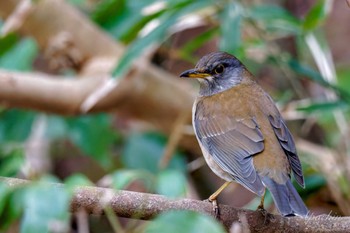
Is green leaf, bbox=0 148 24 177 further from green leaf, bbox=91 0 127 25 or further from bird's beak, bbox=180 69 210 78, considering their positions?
bird's beak, bbox=180 69 210 78

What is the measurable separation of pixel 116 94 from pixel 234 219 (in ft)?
6.65

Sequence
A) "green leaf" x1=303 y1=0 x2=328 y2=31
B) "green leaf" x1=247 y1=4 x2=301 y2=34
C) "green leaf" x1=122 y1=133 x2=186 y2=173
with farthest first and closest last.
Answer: "green leaf" x1=122 y1=133 x2=186 y2=173 → "green leaf" x1=247 y1=4 x2=301 y2=34 → "green leaf" x1=303 y1=0 x2=328 y2=31

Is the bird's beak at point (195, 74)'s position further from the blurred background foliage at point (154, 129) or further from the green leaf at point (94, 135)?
the green leaf at point (94, 135)

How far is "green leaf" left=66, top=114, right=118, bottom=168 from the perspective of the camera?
5488 mm

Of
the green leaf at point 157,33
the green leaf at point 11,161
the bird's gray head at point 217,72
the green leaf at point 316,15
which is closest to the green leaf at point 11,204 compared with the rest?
the green leaf at point 11,161

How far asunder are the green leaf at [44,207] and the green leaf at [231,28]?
189 cm

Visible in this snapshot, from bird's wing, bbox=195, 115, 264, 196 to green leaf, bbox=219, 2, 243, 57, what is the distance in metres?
0.71

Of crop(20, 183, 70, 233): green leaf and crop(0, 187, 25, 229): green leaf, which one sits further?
crop(0, 187, 25, 229): green leaf

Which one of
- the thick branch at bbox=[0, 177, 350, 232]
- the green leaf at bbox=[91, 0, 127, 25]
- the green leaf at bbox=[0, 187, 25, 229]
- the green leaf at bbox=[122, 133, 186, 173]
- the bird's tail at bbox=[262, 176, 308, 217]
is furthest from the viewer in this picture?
the green leaf at bbox=[122, 133, 186, 173]

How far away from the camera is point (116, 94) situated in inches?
205

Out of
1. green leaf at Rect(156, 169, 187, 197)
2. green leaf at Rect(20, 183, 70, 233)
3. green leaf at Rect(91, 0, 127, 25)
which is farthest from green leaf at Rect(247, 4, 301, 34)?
green leaf at Rect(20, 183, 70, 233)

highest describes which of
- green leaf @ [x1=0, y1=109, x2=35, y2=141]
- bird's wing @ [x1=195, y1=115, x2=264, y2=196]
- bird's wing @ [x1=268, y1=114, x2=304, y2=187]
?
bird's wing @ [x1=195, y1=115, x2=264, y2=196]

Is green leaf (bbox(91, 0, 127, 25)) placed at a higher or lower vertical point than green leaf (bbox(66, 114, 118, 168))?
higher

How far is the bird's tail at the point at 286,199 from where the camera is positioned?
327 cm
